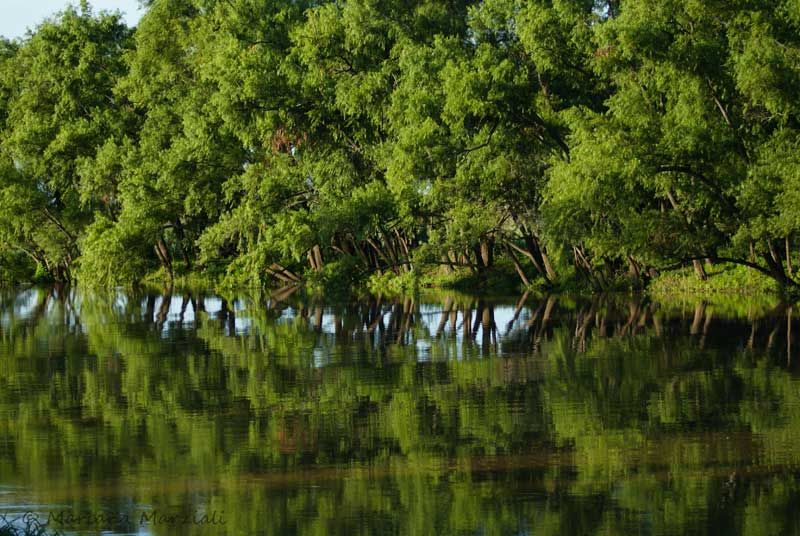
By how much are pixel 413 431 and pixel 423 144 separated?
28111 millimetres

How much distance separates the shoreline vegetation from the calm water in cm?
808

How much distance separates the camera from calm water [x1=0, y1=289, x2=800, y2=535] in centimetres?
1092

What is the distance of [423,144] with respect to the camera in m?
42.6

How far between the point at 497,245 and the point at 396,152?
11.7 m

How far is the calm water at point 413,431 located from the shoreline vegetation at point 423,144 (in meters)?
8.08

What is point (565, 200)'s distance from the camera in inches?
1459

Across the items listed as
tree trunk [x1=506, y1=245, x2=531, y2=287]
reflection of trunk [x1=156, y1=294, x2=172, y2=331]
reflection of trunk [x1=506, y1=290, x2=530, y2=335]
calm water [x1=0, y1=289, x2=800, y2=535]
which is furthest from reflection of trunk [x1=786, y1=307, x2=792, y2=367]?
tree trunk [x1=506, y1=245, x2=531, y2=287]

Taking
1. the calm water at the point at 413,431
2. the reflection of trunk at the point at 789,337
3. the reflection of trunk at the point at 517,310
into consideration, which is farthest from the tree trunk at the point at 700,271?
the calm water at the point at 413,431

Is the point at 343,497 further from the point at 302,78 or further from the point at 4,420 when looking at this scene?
the point at 302,78

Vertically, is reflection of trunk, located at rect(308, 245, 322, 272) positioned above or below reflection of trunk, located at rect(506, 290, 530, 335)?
above

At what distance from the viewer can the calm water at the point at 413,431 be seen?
10.9 m

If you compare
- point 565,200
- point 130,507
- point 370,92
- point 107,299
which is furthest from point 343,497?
point 107,299

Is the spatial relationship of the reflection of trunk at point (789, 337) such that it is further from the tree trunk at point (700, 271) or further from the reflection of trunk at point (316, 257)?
the reflection of trunk at point (316, 257)

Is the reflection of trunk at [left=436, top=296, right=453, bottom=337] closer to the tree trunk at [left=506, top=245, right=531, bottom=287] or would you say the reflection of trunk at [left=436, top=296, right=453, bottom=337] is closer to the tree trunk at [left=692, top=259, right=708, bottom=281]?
the tree trunk at [left=506, top=245, right=531, bottom=287]
